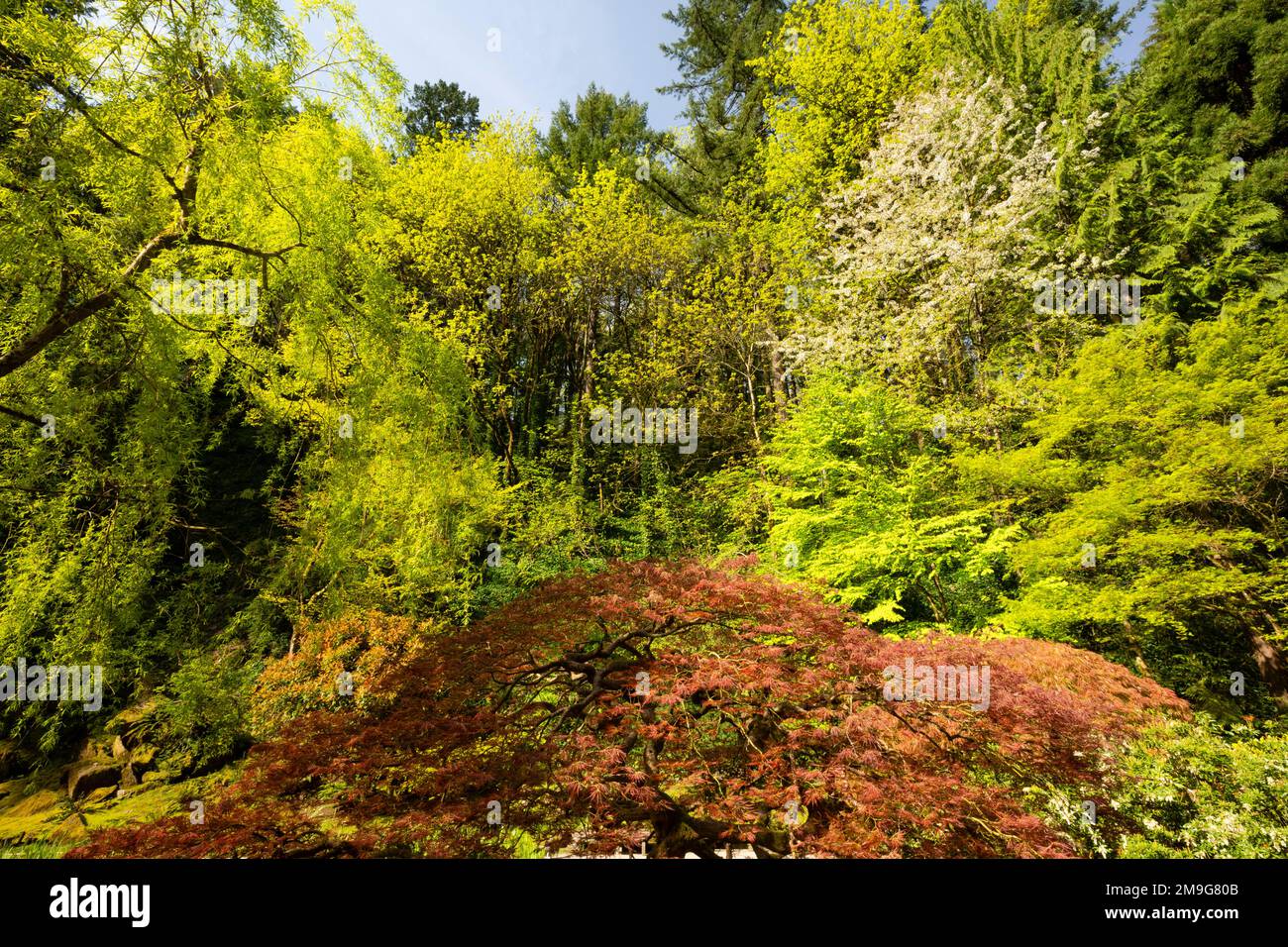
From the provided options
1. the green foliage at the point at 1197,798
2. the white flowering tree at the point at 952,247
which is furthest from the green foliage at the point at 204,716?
the white flowering tree at the point at 952,247

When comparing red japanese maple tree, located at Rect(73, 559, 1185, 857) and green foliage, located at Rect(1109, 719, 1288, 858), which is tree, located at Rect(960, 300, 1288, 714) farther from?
red japanese maple tree, located at Rect(73, 559, 1185, 857)

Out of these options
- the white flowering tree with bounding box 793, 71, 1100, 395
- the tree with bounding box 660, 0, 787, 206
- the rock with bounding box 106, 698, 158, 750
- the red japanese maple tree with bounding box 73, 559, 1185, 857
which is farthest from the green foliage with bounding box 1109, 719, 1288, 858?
the tree with bounding box 660, 0, 787, 206

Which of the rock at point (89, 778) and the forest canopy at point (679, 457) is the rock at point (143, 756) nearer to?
the forest canopy at point (679, 457)

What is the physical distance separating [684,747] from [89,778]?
845 cm

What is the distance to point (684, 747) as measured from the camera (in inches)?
142

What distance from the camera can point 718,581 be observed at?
3654 millimetres

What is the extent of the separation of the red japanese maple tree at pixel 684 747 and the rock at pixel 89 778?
648cm

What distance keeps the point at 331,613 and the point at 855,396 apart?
743 centimetres

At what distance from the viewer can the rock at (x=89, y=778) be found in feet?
21.4

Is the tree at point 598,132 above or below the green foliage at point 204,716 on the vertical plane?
above

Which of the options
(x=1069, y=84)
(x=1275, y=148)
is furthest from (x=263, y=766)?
(x=1275, y=148)

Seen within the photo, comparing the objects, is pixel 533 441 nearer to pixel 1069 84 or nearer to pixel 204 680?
pixel 204 680

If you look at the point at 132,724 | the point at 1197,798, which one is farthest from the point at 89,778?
the point at 1197,798

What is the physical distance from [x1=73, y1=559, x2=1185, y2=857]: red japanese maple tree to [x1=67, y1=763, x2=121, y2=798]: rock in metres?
6.48
